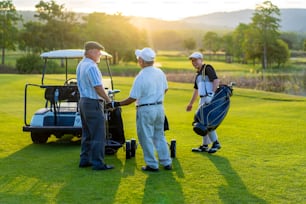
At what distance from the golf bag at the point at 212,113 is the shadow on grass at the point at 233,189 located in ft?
2.16

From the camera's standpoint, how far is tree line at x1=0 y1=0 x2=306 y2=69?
230 ft

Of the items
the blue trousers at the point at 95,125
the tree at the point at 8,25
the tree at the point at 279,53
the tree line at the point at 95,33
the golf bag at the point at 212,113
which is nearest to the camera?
the blue trousers at the point at 95,125

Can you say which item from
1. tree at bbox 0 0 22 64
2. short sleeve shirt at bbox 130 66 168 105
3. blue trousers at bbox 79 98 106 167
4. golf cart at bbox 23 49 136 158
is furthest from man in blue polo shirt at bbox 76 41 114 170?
tree at bbox 0 0 22 64

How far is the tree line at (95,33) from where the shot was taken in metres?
70.1

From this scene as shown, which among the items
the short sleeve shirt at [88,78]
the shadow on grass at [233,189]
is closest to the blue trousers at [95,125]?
the short sleeve shirt at [88,78]

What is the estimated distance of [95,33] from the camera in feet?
266

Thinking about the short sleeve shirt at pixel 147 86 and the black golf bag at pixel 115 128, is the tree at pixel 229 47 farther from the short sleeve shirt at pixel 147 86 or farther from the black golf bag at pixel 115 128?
the short sleeve shirt at pixel 147 86

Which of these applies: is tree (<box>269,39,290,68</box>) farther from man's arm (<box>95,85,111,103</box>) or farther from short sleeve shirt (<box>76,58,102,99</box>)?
man's arm (<box>95,85,111,103</box>)

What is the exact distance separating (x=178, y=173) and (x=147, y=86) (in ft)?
4.67

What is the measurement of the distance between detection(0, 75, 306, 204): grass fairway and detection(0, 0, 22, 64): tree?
56.5m

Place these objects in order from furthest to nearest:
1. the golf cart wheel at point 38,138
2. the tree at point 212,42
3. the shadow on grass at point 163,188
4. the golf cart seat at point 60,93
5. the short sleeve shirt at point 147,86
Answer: the tree at point 212,42, the golf cart wheel at point 38,138, the golf cart seat at point 60,93, the short sleeve shirt at point 147,86, the shadow on grass at point 163,188

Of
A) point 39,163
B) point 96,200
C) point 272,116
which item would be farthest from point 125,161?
point 272,116

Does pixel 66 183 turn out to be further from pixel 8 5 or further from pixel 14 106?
pixel 8 5

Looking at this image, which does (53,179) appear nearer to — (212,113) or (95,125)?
(95,125)
